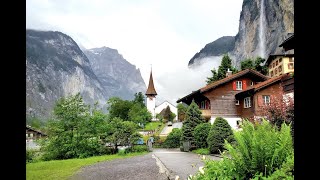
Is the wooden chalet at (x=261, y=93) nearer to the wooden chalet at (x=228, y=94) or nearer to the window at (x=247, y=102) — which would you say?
the window at (x=247, y=102)

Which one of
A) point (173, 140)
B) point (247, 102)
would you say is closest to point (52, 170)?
point (173, 140)

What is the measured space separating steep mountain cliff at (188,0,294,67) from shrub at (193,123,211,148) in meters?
31.2

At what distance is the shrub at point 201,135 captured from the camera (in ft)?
91.2

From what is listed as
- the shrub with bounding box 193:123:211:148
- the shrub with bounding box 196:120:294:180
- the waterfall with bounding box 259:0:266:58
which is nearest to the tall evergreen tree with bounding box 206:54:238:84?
the waterfall with bounding box 259:0:266:58

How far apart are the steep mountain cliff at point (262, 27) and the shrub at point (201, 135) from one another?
31214mm

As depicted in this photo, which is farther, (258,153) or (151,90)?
(151,90)

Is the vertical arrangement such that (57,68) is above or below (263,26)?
above

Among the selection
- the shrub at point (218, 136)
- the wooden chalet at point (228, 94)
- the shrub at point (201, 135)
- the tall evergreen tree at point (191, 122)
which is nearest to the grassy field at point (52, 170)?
the shrub at point (218, 136)

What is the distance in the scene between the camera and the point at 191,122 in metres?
30.5

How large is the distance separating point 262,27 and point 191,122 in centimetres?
4657

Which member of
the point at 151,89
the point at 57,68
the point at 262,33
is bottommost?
the point at 151,89

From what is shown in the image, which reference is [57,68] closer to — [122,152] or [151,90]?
[151,90]

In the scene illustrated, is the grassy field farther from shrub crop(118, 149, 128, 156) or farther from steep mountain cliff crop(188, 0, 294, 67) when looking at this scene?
steep mountain cliff crop(188, 0, 294, 67)
